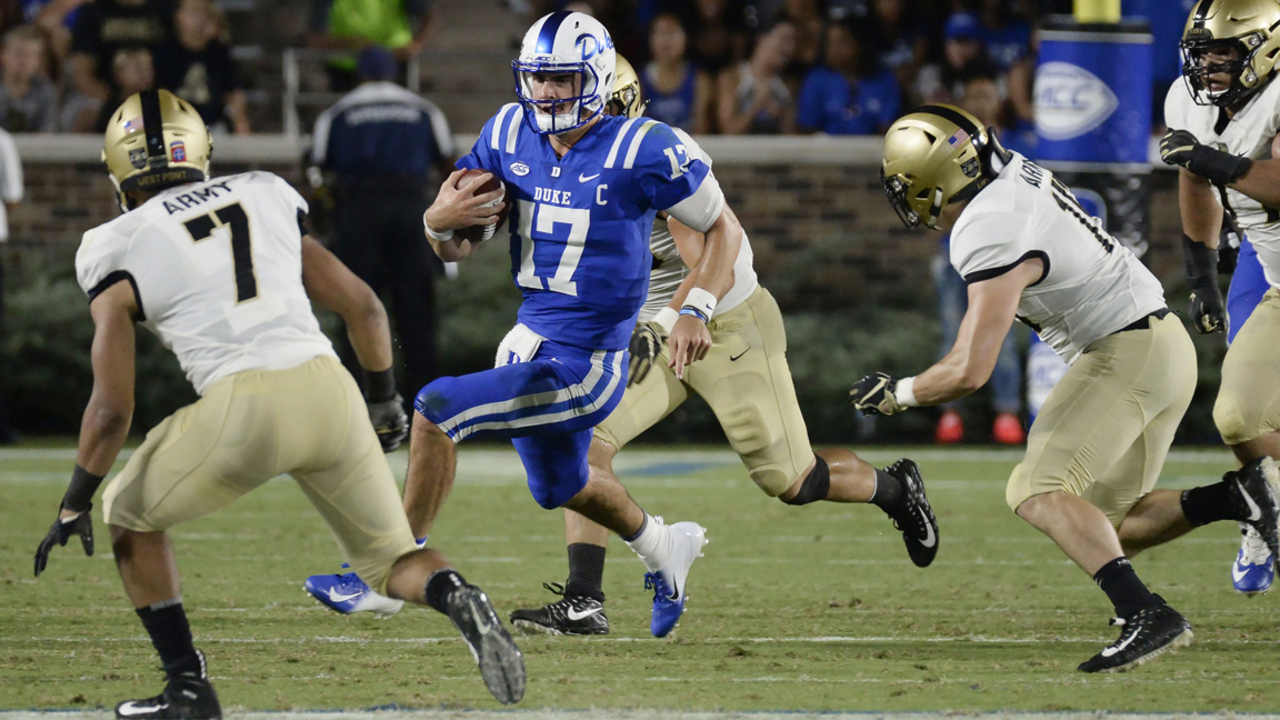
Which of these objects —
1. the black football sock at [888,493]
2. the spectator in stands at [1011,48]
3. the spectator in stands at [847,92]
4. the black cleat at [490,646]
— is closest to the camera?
the black cleat at [490,646]

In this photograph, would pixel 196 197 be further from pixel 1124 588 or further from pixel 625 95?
pixel 1124 588

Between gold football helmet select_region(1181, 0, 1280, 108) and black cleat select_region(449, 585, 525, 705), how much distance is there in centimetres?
292

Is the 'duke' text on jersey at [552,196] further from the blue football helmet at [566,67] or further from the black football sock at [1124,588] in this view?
the black football sock at [1124,588]

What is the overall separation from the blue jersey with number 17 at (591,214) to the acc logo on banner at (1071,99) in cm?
458

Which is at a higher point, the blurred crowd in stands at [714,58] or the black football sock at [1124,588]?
the blurred crowd in stands at [714,58]

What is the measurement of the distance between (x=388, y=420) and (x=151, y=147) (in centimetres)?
100

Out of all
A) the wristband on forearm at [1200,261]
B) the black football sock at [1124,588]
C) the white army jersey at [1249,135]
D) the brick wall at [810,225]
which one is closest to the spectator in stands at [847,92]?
the brick wall at [810,225]

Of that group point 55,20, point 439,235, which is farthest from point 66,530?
point 55,20

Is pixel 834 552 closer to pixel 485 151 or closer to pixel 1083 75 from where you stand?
pixel 485 151

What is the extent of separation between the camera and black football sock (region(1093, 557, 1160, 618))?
439 centimetres

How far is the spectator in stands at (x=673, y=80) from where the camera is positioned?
11625 mm

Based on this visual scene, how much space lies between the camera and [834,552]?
6.74 m

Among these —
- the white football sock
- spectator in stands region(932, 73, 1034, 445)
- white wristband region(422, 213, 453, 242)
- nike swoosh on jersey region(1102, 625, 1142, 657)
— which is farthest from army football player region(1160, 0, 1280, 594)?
spectator in stands region(932, 73, 1034, 445)

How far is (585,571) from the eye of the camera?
5141 millimetres
